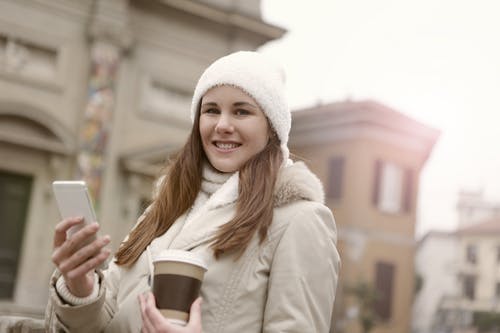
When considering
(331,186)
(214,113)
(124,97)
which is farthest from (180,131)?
(214,113)

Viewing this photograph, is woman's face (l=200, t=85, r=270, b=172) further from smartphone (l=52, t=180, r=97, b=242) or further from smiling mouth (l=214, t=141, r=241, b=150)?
smartphone (l=52, t=180, r=97, b=242)

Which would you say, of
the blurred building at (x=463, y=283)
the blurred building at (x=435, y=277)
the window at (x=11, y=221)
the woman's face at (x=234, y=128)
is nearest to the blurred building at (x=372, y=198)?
the window at (x=11, y=221)

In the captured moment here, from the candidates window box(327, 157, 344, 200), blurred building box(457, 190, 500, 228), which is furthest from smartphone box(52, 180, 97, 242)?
blurred building box(457, 190, 500, 228)

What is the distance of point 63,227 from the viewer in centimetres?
205

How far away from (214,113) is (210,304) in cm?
63

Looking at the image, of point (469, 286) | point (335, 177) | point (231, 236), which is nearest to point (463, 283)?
point (469, 286)

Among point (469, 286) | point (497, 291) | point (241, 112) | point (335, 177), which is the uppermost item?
point (335, 177)

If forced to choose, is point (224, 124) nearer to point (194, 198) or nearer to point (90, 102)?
point (194, 198)

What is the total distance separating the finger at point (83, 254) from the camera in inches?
80.2

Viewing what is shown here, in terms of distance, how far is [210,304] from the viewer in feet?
7.34

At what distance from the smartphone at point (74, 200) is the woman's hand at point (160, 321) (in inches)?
10.0

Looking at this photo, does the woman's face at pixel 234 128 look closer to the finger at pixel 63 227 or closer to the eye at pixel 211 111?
the eye at pixel 211 111

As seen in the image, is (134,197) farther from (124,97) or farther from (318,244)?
(318,244)

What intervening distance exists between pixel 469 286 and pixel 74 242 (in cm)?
5395
